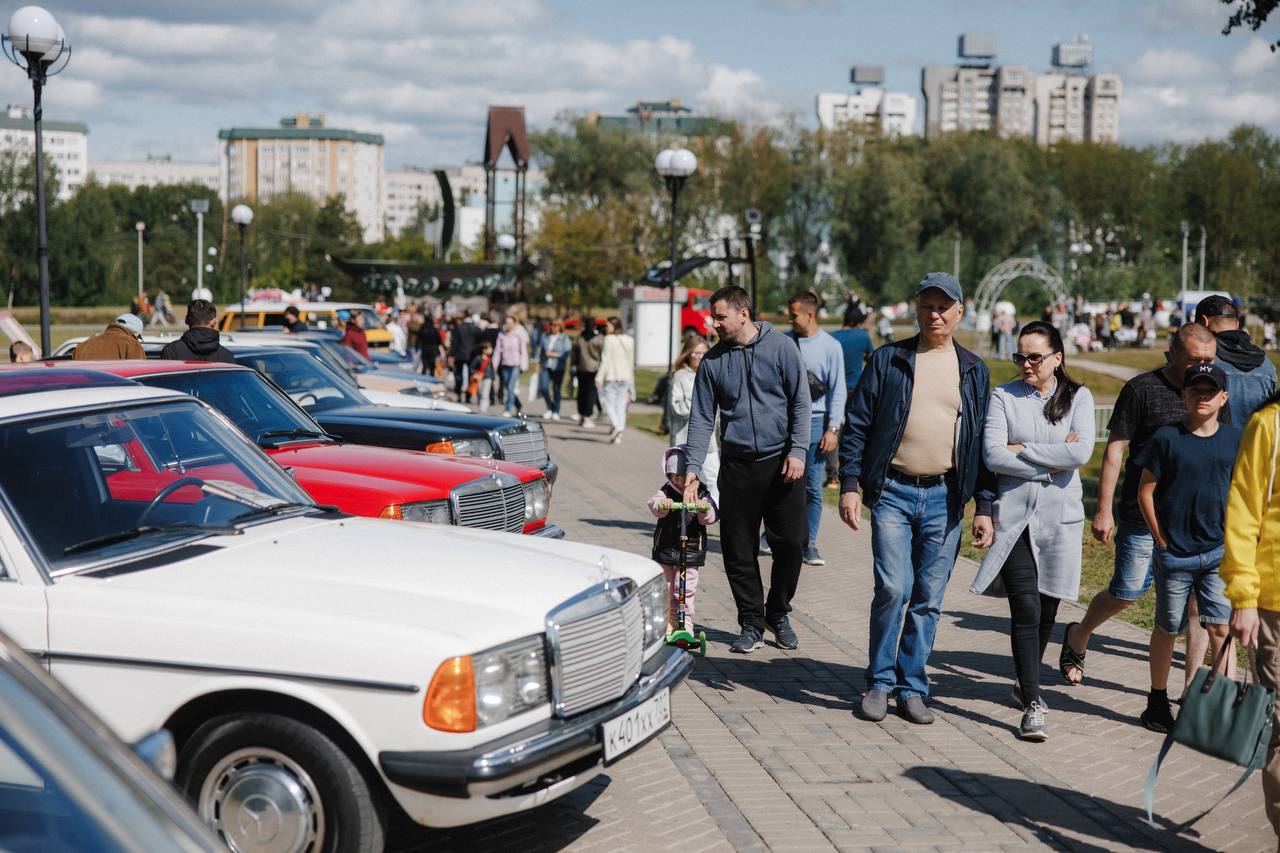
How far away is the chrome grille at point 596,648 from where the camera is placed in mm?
4359

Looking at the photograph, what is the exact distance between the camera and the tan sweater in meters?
6.48

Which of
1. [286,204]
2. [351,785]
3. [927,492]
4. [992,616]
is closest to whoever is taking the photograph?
[351,785]

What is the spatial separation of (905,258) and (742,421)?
69.2 metres

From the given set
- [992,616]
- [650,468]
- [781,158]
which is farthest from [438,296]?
[992,616]

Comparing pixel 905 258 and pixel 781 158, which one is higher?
pixel 781 158

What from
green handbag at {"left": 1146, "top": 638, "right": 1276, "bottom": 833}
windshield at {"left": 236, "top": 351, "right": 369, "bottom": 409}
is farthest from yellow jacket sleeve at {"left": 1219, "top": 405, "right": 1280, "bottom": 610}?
windshield at {"left": 236, "top": 351, "right": 369, "bottom": 409}

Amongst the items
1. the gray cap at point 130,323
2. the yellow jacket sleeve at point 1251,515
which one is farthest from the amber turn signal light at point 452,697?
the gray cap at point 130,323

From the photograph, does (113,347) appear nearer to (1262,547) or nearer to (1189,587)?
(1189,587)

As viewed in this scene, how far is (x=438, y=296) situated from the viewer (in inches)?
2520

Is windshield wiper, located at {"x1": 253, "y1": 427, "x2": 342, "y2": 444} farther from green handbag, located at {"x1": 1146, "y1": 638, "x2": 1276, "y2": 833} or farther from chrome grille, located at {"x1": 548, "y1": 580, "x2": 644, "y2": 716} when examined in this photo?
green handbag, located at {"x1": 1146, "y1": 638, "x2": 1276, "y2": 833}

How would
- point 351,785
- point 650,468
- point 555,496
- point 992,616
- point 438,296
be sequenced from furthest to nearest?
point 438,296 < point 650,468 < point 555,496 < point 992,616 < point 351,785

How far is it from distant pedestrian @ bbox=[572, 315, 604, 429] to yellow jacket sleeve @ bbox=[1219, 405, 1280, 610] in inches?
706

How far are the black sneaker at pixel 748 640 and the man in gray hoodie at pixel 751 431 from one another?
0.16m

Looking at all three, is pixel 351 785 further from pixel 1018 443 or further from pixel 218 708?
pixel 1018 443
